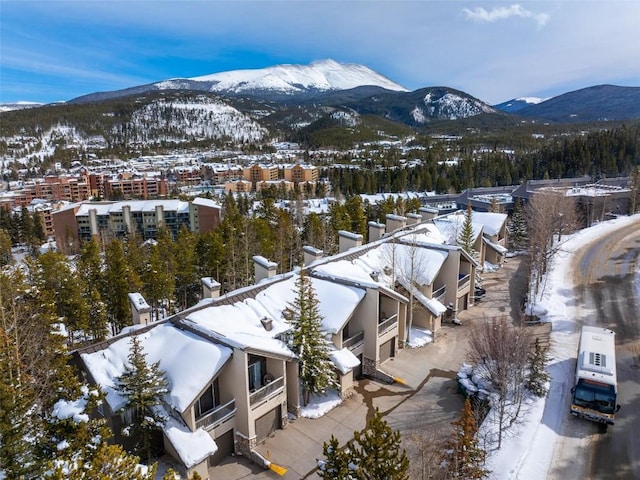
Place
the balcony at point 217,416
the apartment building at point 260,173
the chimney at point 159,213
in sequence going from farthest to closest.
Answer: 1. the apartment building at point 260,173
2. the chimney at point 159,213
3. the balcony at point 217,416

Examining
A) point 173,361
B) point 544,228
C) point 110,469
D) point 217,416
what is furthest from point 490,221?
point 110,469

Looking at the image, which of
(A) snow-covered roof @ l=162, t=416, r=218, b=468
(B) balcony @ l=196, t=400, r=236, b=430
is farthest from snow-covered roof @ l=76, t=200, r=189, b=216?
(A) snow-covered roof @ l=162, t=416, r=218, b=468

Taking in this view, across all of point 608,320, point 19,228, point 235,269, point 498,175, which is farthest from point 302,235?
point 498,175

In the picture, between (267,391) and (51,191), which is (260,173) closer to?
(51,191)

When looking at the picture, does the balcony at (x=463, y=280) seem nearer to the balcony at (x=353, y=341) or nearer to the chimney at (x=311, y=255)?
the chimney at (x=311, y=255)

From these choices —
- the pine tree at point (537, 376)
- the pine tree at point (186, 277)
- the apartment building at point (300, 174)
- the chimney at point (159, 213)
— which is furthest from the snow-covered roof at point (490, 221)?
the apartment building at point (300, 174)

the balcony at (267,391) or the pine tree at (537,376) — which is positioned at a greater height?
the balcony at (267,391)

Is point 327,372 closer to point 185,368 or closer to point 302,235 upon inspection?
point 185,368
